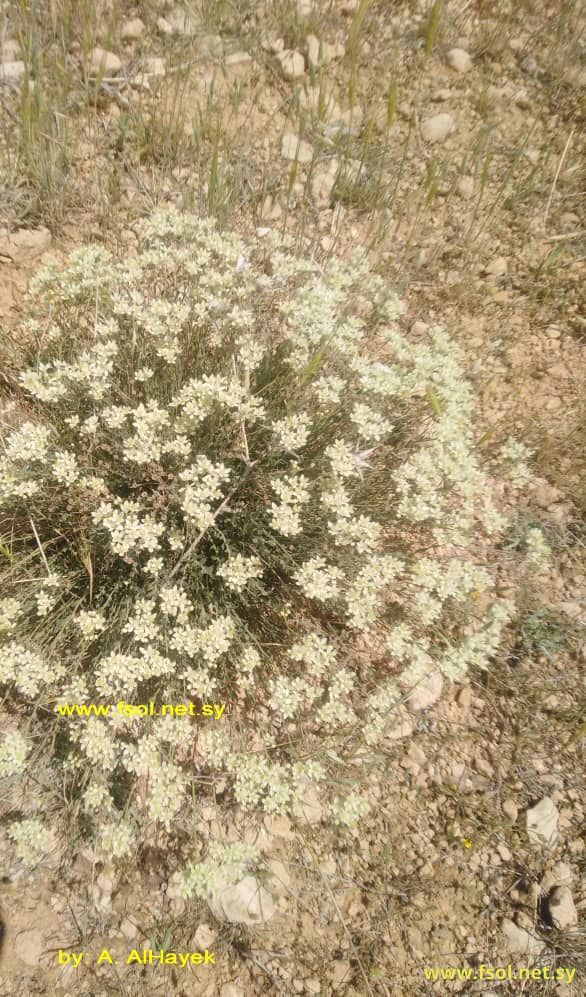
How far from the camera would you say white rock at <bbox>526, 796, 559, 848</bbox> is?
3311 millimetres

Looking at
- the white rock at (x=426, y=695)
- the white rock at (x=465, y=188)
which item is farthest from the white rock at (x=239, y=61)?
the white rock at (x=426, y=695)

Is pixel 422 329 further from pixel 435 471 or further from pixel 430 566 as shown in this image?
pixel 430 566

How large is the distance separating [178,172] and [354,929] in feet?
19.6

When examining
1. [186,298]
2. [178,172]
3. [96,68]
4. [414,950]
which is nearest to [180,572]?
[186,298]

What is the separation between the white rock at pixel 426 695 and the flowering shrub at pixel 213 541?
26 cm

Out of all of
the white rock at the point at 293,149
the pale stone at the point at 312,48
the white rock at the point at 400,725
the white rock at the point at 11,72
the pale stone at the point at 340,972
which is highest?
the pale stone at the point at 312,48

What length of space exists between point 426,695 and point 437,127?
555cm

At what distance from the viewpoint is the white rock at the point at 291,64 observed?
5367 mm

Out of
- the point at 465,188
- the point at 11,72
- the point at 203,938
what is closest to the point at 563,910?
the point at 203,938

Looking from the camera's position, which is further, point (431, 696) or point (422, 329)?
point (422, 329)

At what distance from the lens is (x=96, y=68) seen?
200 inches

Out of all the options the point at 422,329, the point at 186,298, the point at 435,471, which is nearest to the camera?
the point at 435,471

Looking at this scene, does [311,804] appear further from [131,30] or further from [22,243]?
[131,30]

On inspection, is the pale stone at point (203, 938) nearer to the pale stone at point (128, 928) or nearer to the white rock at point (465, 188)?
the pale stone at point (128, 928)
